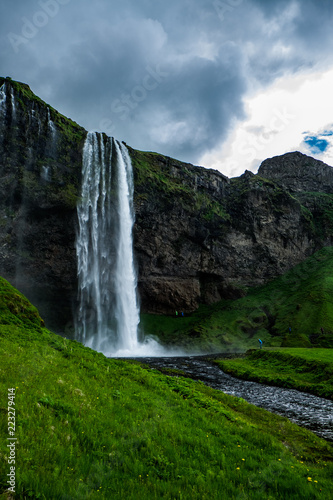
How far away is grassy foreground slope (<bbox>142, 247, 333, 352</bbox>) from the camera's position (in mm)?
85625

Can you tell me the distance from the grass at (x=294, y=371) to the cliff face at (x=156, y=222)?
5715cm

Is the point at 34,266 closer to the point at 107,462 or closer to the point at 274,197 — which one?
the point at 107,462

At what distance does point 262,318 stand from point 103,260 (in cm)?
5925

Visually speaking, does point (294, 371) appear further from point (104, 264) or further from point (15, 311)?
point (104, 264)

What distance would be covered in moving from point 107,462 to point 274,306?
11041 centimetres

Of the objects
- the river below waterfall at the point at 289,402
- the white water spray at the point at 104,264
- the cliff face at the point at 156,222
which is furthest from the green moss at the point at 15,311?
the cliff face at the point at 156,222

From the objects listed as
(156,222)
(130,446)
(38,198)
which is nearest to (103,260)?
(38,198)

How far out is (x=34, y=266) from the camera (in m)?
77.8

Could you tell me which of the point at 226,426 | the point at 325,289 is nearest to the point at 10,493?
the point at 226,426

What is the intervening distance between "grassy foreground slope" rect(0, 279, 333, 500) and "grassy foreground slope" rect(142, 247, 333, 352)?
7340 cm

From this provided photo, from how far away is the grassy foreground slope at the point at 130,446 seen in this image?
19.2 ft

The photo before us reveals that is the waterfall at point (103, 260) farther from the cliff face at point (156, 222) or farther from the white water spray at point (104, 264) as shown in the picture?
the cliff face at point (156, 222)

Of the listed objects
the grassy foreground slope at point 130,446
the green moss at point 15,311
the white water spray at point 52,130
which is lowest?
the grassy foreground slope at point 130,446

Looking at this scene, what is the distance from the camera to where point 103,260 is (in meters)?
79.8
